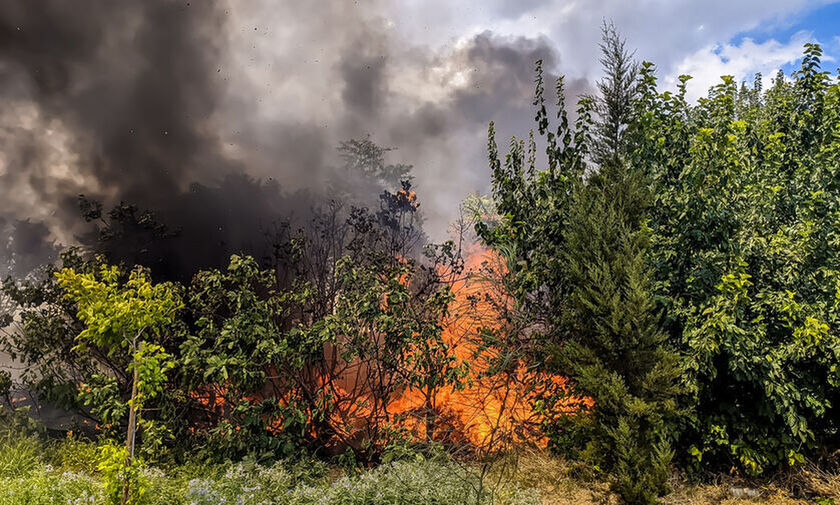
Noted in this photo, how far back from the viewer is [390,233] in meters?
8.27

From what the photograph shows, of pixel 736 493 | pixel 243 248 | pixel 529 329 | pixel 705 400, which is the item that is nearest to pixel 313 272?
pixel 243 248

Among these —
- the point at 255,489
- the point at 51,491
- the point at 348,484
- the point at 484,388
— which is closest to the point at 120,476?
the point at 51,491

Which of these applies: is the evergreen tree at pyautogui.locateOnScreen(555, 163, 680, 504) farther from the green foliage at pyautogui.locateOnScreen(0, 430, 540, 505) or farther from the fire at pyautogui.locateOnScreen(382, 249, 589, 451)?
the fire at pyautogui.locateOnScreen(382, 249, 589, 451)

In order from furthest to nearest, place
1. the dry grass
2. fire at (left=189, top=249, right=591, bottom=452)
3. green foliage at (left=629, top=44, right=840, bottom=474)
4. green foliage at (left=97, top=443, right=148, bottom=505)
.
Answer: fire at (left=189, top=249, right=591, bottom=452) → the dry grass → green foliage at (left=629, top=44, right=840, bottom=474) → green foliage at (left=97, top=443, right=148, bottom=505)

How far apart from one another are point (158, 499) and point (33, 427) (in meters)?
3.45

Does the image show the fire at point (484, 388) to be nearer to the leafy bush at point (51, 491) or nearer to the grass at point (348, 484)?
the grass at point (348, 484)

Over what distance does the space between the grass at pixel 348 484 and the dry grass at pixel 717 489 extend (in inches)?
0.5

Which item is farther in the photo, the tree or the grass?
the grass

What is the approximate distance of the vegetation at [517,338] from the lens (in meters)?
5.25

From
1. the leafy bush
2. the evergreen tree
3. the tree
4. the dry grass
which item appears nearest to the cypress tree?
the evergreen tree

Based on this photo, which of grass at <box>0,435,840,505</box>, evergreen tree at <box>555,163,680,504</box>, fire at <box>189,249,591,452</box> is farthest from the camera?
fire at <box>189,249,591,452</box>

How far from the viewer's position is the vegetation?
525 centimetres

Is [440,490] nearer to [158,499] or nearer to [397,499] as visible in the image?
[397,499]

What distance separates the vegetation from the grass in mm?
41
